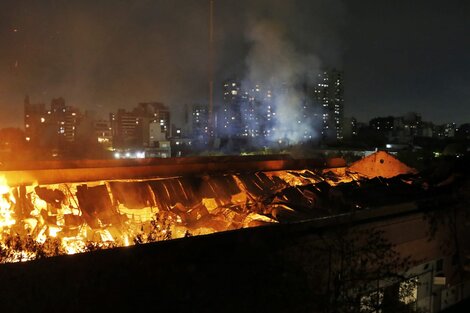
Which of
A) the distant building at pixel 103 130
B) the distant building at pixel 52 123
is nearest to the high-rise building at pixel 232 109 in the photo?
the distant building at pixel 103 130

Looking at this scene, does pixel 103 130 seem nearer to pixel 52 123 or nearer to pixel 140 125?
pixel 140 125

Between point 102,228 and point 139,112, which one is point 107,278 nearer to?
point 102,228

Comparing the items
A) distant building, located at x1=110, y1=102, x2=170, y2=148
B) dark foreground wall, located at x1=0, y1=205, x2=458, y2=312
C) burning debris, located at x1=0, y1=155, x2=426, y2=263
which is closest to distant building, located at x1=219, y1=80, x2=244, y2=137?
distant building, located at x1=110, y1=102, x2=170, y2=148

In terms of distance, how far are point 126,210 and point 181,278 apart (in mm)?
4273

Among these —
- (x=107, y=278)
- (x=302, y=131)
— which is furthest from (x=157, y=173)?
(x=302, y=131)

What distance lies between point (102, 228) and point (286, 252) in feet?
13.0

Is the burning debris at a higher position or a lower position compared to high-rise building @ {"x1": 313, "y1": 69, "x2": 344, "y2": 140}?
lower

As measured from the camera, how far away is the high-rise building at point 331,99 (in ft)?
205

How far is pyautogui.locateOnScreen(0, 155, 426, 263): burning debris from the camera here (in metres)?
8.52

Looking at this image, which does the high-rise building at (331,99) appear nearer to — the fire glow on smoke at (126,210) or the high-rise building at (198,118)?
the high-rise building at (198,118)

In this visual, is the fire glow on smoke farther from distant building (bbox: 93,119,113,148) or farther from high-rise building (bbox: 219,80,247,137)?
high-rise building (bbox: 219,80,247,137)

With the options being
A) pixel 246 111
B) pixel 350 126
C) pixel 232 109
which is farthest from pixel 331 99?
pixel 246 111

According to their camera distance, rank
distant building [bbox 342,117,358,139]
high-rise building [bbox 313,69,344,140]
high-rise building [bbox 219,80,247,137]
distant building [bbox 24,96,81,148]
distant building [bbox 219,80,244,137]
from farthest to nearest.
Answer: distant building [bbox 342,117,358,139] → high-rise building [bbox 313,69,344,140] → high-rise building [bbox 219,80,247,137] → distant building [bbox 219,80,244,137] → distant building [bbox 24,96,81,148]

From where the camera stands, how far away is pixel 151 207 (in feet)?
33.8
